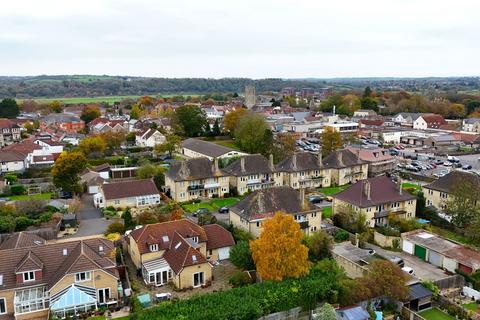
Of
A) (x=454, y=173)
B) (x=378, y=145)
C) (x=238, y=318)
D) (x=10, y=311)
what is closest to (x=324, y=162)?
(x=454, y=173)

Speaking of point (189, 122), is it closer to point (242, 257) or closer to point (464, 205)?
point (464, 205)

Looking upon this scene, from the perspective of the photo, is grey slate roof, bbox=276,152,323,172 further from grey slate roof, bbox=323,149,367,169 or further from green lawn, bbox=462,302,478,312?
green lawn, bbox=462,302,478,312

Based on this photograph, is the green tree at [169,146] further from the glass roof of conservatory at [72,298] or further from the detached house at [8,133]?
the glass roof of conservatory at [72,298]

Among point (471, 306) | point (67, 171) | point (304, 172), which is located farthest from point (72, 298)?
point (304, 172)

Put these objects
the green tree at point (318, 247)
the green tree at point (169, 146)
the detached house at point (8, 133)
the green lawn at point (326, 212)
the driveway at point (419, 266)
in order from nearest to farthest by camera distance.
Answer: the driveway at point (419, 266) → the green tree at point (318, 247) → the green lawn at point (326, 212) → the green tree at point (169, 146) → the detached house at point (8, 133)

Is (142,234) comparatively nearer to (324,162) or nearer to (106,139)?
(324,162)

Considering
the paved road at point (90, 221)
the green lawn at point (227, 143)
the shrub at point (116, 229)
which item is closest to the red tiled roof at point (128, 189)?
the paved road at point (90, 221)
